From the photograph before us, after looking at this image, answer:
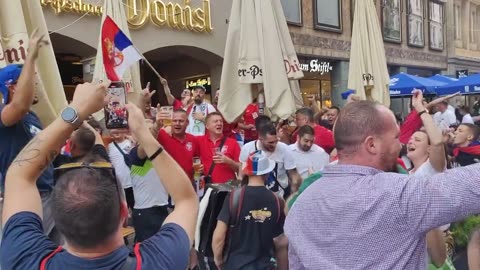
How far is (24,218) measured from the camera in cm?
184

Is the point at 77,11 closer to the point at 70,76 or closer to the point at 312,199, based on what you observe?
the point at 70,76

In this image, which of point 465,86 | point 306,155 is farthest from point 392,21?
point 306,155

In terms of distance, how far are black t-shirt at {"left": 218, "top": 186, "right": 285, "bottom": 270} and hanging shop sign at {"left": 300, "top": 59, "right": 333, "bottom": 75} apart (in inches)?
559

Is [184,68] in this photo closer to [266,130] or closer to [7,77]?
[266,130]

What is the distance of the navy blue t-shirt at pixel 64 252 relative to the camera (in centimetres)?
167

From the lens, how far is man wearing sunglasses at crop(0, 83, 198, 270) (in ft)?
5.47

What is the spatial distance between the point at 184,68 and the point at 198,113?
9.42 meters

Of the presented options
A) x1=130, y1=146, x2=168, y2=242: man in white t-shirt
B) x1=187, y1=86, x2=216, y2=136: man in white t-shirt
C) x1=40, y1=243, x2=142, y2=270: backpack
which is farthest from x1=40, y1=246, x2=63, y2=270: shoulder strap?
x1=187, y1=86, x2=216, y2=136: man in white t-shirt

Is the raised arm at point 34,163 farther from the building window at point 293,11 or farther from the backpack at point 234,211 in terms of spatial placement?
the building window at point 293,11

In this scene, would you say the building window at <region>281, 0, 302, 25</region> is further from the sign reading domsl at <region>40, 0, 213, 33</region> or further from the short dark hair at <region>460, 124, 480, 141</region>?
the short dark hair at <region>460, 124, 480, 141</region>

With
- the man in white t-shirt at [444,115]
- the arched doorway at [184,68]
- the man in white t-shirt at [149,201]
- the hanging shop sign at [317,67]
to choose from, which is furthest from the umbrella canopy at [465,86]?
the man in white t-shirt at [149,201]

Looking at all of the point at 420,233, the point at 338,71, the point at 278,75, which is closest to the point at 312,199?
A: the point at 420,233

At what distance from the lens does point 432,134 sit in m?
3.23

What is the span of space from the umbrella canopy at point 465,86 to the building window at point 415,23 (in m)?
7.97
